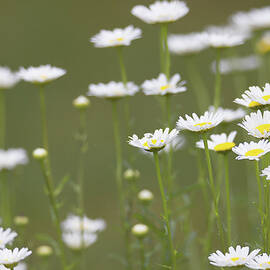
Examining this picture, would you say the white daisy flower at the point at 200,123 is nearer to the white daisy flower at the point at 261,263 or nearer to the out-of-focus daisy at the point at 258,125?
the out-of-focus daisy at the point at 258,125

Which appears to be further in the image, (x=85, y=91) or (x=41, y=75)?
(x=85, y=91)

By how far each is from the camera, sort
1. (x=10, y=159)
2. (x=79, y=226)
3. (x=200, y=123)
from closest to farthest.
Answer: (x=200, y=123)
(x=79, y=226)
(x=10, y=159)

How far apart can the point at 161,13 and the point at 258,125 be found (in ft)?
2.04

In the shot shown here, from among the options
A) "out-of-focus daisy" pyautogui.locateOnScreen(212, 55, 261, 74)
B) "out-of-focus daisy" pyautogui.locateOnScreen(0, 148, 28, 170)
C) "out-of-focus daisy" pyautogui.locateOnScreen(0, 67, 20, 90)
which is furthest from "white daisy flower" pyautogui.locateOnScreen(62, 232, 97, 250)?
"out-of-focus daisy" pyautogui.locateOnScreen(212, 55, 261, 74)

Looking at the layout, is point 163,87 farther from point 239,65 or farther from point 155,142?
point 239,65

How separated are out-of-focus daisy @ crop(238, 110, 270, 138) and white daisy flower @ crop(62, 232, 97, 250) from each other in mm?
732

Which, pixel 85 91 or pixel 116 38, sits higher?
pixel 85 91

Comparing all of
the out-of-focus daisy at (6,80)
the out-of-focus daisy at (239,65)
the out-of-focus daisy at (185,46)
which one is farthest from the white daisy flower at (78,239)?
the out-of-focus daisy at (239,65)

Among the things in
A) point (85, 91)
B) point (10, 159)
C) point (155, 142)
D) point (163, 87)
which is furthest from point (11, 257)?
point (85, 91)

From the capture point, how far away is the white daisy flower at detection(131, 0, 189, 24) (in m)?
1.77

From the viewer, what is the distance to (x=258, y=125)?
51.2 inches

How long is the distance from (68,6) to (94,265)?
3.90m

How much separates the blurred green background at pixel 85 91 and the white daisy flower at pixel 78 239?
563 millimetres

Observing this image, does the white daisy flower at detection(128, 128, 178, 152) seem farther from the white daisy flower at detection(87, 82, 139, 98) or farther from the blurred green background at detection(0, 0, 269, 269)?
the blurred green background at detection(0, 0, 269, 269)
